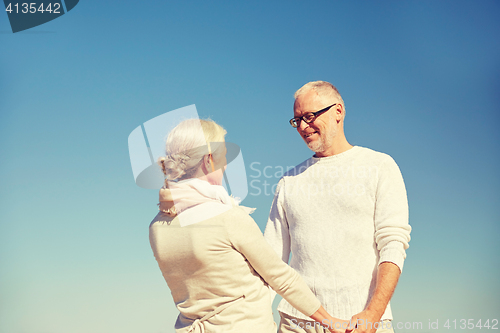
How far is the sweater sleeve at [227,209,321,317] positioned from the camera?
217 cm

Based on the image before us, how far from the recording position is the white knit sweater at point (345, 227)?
2664mm

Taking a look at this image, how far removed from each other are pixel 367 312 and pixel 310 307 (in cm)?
36

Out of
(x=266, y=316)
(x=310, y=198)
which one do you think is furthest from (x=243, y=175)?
(x=266, y=316)

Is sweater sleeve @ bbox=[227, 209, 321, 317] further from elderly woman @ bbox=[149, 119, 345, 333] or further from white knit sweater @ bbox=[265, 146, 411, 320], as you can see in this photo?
white knit sweater @ bbox=[265, 146, 411, 320]

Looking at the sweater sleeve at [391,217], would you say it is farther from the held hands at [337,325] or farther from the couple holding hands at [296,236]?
the held hands at [337,325]

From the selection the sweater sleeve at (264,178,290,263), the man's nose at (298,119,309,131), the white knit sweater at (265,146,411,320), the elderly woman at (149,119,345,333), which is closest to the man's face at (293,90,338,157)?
the man's nose at (298,119,309,131)

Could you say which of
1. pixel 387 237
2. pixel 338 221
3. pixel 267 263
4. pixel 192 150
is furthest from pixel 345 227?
pixel 192 150

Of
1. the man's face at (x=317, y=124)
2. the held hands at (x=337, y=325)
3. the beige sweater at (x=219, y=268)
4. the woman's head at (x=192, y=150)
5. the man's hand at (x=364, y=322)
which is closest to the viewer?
the beige sweater at (x=219, y=268)

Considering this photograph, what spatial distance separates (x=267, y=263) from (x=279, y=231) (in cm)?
97

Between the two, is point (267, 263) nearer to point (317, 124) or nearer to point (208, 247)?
point (208, 247)

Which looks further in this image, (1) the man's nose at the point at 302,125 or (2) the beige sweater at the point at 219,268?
(1) the man's nose at the point at 302,125

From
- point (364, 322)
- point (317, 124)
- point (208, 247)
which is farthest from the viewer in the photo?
point (317, 124)

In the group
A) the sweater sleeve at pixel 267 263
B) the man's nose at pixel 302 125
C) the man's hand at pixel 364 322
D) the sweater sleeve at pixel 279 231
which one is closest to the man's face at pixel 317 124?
the man's nose at pixel 302 125

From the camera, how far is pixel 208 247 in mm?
2092
